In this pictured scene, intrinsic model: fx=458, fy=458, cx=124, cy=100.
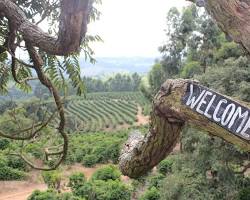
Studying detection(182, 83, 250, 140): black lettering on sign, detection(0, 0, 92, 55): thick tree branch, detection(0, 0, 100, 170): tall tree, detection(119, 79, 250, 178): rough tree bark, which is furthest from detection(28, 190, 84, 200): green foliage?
detection(182, 83, 250, 140): black lettering on sign

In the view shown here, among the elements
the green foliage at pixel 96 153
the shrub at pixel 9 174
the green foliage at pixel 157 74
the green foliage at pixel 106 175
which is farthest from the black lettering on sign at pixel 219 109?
the green foliage at pixel 157 74

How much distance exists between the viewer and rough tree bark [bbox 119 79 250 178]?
Answer: 63.1 inches

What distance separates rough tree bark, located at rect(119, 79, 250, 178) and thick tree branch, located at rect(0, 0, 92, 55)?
17.0 inches

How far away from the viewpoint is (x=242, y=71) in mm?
11438

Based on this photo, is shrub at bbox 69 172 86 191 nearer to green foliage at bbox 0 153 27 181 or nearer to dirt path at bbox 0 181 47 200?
dirt path at bbox 0 181 47 200

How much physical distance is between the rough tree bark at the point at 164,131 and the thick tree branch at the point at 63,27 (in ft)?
1.41

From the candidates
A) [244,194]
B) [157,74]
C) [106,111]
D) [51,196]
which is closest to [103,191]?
[51,196]

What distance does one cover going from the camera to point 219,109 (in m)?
1.56

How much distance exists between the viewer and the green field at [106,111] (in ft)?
116

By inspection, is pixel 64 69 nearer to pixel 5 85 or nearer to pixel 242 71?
pixel 5 85

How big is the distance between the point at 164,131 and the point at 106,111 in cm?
4081

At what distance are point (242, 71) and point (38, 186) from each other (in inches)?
342

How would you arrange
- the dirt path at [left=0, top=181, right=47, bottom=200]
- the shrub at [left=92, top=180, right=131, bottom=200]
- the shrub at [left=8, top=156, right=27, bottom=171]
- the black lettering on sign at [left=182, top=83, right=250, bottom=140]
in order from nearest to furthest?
the black lettering on sign at [left=182, top=83, right=250, bottom=140], the shrub at [left=92, top=180, right=131, bottom=200], the dirt path at [left=0, top=181, right=47, bottom=200], the shrub at [left=8, top=156, right=27, bottom=171]

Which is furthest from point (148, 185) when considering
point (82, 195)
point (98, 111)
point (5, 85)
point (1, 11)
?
point (98, 111)
